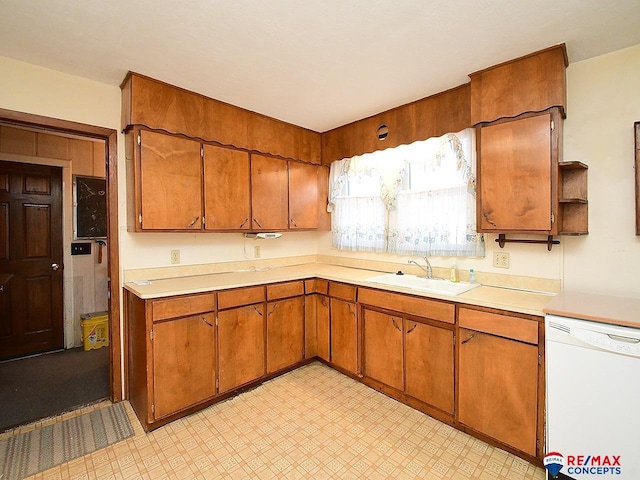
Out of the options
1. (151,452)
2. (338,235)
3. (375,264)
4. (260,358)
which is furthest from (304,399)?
(338,235)

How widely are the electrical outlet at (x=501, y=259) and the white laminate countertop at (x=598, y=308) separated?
16.7 inches

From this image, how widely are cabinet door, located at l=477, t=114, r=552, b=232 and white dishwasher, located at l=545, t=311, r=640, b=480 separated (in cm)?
67

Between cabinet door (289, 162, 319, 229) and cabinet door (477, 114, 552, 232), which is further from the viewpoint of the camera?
cabinet door (289, 162, 319, 229)

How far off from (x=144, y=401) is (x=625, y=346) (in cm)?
268

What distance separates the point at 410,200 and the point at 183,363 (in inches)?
88.9

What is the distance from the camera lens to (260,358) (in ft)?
8.62

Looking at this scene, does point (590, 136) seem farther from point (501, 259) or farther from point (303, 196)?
point (303, 196)

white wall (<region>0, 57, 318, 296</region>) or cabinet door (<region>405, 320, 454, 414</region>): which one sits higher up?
white wall (<region>0, 57, 318, 296</region>)

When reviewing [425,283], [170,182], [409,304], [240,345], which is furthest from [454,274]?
[170,182]

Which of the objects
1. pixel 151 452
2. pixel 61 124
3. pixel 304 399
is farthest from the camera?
pixel 304 399

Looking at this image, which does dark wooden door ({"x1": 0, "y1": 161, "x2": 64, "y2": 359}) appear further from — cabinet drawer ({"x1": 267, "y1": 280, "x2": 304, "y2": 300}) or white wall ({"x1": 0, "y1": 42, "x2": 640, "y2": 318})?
cabinet drawer ({"x1": 267, "y1": 280, "x2": 304, "y2": 300})

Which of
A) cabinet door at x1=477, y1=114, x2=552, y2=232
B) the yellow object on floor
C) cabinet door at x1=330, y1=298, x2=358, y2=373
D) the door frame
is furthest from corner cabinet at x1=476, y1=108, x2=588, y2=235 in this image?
the yellow object on floor

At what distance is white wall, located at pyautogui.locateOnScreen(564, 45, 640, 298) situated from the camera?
1837 millimetres

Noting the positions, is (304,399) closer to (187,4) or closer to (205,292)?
(205,292)
